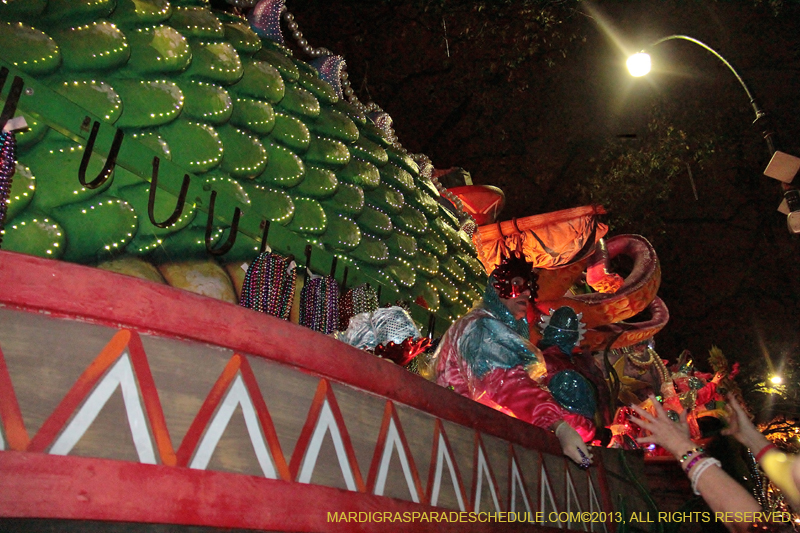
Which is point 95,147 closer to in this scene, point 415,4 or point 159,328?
point 159,328

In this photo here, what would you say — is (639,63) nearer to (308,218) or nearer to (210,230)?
(308,218)

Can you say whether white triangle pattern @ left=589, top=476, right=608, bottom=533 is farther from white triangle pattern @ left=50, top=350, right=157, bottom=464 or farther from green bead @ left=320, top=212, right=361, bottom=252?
white triangle pattern @ left=50, top=350, right=157, bottom=464

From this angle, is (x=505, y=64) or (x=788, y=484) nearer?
(x=788, y=484)

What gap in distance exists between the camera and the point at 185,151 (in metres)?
2.57

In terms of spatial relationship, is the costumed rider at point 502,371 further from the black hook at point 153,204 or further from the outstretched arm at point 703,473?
the black hook at point 153,204

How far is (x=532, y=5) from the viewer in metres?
8.49

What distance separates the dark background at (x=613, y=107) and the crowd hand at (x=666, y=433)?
6.77m

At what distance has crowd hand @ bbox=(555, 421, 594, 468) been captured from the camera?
2.59 meters

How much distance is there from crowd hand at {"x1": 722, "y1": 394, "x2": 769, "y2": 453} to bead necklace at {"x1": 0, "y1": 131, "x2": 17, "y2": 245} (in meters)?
2.54

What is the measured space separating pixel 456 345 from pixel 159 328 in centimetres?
169

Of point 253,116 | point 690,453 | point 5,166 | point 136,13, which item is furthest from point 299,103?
point 690,453

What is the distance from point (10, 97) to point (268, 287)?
43.3 inches

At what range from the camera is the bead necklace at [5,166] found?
72.9 inches

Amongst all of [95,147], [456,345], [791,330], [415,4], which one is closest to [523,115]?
[415,4]
